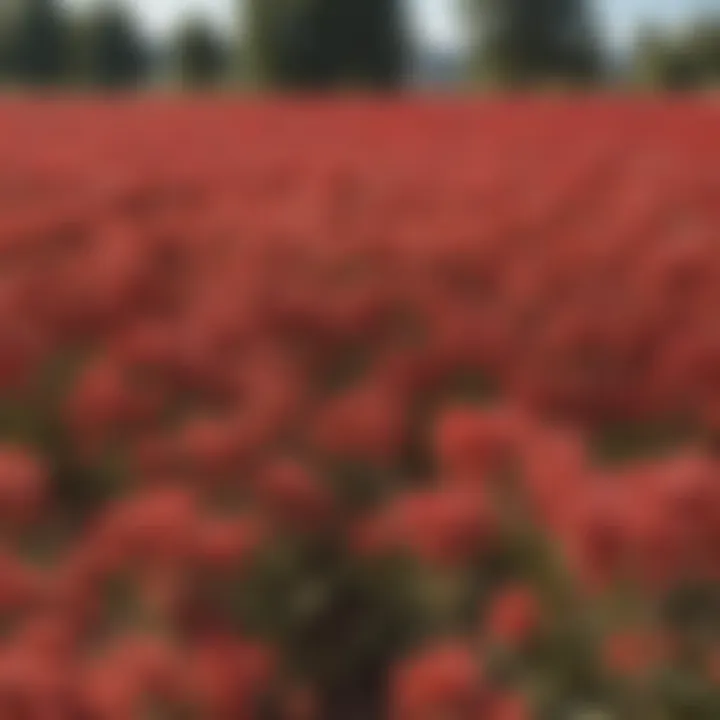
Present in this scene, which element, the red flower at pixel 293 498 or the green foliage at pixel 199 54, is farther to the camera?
the green foliage at pixel 199 54

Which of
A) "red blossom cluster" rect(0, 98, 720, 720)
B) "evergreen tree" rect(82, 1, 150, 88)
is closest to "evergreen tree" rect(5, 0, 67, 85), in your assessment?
"evergreen tree" rect(82, 1, 150, 88)

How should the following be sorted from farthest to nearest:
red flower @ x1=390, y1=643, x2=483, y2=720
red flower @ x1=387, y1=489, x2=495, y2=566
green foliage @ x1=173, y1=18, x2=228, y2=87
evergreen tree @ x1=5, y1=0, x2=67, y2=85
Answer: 1. evergreen tree @ x1=5, y1=0, x2=67, y2=85
2. green foliage @ x1=173, y1=18, x2=228, y2=87
3. red flower @ x1=387, y1=489, x2=495, y2=566
4. red flower @ x1=390, y1=643, x2=483, y2=720

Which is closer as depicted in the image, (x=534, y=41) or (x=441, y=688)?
(x=441, y=688)

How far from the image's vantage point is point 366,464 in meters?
1.11

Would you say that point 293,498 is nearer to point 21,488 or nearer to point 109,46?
point 21,488

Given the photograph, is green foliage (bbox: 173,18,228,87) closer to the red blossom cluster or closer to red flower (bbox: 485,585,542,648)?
the red blossom cluster

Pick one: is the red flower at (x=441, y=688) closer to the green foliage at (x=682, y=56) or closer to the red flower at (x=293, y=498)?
the red flower at (x=293, y=498)

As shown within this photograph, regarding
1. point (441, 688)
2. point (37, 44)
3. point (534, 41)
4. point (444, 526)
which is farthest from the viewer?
point (37, 44)

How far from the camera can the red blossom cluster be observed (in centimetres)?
90

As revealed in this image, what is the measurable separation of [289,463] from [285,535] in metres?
0.06

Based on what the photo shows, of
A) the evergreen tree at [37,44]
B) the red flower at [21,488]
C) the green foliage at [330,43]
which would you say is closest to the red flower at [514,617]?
the red flower at [21,488]

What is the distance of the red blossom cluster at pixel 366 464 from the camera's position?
0.90 meters

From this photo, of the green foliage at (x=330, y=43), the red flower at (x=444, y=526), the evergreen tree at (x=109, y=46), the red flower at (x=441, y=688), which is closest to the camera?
the red flower at (x=441, y=688)

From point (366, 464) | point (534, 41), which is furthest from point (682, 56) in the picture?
point (366, 464)
